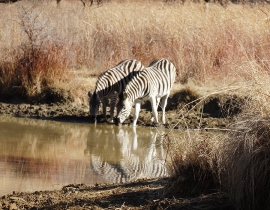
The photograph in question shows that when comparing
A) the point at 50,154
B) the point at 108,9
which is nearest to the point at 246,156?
the point at 50,154

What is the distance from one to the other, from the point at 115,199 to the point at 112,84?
8.53 metres

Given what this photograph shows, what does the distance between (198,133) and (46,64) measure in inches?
393

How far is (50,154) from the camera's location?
10.3 meters

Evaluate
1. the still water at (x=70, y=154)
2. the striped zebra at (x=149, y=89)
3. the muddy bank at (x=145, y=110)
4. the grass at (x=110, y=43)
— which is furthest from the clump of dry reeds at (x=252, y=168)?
the striped zebra at (x=149, y=89)

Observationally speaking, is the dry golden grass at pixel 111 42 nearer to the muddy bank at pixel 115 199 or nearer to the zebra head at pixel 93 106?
the zebra head at pixel 93 106

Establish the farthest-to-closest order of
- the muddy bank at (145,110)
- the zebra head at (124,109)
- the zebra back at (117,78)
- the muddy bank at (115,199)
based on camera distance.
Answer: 1. the zebra back at (117,78)
2. the muddy bank at (145,110)
3. the zebra head at (124,109)
4. the muddy bank at (115,199)

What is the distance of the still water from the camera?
27.4 ft

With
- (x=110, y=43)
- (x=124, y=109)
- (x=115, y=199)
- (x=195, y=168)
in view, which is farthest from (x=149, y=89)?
(x=115, y=199)

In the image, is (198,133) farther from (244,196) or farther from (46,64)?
(46,64)

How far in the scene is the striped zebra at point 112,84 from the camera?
563 inches

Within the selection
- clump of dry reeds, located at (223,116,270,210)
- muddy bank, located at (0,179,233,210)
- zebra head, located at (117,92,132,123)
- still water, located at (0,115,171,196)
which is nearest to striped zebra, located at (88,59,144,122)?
zebra head, located at (117,92,132,123)

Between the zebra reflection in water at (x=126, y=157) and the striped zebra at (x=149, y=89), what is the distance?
0.62m

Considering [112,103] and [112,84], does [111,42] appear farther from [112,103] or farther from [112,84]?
[112,103]

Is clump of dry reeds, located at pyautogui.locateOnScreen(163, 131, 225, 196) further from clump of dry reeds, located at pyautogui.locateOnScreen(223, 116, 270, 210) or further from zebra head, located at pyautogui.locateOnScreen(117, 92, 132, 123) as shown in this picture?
zebra head, located at pyautogui.locateOnScreen(117, 92, 132, 123)
